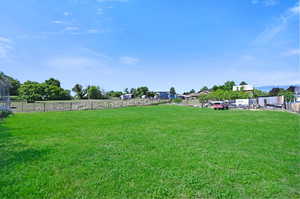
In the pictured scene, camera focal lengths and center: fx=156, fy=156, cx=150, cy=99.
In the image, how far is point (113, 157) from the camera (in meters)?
3.35

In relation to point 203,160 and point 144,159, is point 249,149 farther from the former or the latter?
point 144,159

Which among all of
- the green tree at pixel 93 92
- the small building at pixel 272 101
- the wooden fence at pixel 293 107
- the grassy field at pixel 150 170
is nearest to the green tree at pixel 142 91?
the green tree at pixel 93 92

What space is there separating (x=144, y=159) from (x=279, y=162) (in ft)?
8.69

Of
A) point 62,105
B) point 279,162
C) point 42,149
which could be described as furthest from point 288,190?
point 62,105

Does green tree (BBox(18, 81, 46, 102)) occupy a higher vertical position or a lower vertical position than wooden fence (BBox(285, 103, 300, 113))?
higher

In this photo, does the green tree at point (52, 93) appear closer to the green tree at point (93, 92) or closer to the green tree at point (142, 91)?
the green tree at point (93, 92)

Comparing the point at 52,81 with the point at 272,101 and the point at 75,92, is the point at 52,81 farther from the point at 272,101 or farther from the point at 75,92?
the point at 272,101

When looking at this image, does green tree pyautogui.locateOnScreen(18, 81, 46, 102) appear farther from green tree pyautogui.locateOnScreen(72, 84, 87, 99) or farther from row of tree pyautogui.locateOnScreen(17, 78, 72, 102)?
green tree pyautogui.locateOnScreen(72, 84, 87, 99)

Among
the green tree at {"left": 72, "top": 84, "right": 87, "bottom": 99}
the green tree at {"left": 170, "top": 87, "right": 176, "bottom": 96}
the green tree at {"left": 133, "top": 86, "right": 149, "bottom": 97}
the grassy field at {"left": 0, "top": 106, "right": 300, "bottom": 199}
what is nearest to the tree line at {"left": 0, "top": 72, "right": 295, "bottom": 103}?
the green tree at {"left": 72, "top": 84, "right": 87, "bottom": 99}

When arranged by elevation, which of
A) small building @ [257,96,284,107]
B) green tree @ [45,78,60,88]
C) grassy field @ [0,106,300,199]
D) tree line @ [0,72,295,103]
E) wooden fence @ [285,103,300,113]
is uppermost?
green tree @ [45,78,60,88]

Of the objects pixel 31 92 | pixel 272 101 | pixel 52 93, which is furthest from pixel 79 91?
pixel 272 101

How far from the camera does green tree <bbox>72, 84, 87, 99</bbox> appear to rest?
160 ft

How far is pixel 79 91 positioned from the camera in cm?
4891

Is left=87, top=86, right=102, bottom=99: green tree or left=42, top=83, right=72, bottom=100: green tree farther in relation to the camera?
left=87, top=86, right=102, bottom=99: green tree
